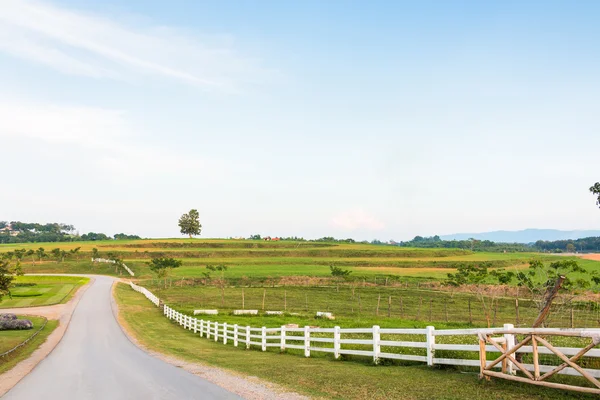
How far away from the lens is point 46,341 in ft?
100

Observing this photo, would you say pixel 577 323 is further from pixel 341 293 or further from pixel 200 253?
pixel 200 253

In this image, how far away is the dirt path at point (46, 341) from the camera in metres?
17.4

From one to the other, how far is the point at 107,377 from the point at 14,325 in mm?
25631

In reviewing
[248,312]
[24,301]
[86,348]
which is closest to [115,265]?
[24,301]

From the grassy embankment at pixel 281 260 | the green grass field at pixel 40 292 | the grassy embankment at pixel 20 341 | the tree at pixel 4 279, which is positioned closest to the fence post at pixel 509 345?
the grassy embankment at pixel 20 341

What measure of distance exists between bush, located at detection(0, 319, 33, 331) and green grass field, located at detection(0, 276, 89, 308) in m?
15.3

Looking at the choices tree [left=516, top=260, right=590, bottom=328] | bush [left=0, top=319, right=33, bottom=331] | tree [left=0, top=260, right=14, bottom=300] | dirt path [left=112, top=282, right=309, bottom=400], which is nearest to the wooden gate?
tree [left=516, top=260, right=590, bottom=328]

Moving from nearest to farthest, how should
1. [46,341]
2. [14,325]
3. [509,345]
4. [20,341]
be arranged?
[509,345] < [20,341] < [46,341] < [14,325]

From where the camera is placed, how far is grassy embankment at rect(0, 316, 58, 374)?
22609 millimetres

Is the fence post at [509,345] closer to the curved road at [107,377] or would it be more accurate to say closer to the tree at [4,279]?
the curved road at [107,377]

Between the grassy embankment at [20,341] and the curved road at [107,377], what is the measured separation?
1.27 meters

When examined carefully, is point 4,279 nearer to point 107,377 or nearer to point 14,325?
point 107,377

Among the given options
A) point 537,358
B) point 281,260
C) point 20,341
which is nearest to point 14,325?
point 20,341

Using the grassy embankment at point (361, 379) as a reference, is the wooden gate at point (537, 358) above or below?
above
